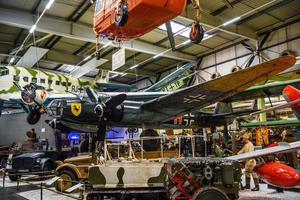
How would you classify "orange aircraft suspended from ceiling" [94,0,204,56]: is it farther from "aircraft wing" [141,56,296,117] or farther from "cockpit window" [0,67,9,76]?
"cockpit window" [0,67,9,76]

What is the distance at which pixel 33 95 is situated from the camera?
11.7 m

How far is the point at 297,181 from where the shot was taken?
20.2ft

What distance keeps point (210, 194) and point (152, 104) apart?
482cm

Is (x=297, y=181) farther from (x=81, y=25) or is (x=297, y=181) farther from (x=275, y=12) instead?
(x=81, y=25)

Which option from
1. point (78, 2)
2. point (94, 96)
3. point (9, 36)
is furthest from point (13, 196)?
point (9, 36)

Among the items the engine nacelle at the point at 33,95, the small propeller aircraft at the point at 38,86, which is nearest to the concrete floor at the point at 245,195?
the small propeller aircraft at the point at 38,86

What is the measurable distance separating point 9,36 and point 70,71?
739 centimetres

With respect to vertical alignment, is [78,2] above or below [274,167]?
above

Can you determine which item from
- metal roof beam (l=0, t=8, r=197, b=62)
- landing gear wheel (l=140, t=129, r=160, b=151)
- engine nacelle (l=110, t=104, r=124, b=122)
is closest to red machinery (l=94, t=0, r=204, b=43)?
engine nacelle (l=110, t=104, r=124, b=122)

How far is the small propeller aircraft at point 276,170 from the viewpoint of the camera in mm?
5766

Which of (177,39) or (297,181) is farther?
(177,39)

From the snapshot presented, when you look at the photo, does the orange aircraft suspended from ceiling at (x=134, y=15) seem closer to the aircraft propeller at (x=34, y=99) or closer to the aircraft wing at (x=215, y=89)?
the aircraft wing at (x=215, y=89)

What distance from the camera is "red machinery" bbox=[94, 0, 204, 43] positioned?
4.96 meters

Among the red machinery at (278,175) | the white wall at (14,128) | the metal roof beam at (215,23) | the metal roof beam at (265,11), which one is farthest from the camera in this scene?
the white wall at (14,128)
